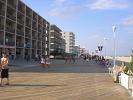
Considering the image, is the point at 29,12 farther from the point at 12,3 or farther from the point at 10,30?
the point at 10,30

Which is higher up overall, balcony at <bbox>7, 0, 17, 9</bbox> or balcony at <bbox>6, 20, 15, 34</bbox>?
balcony at <bbox>7, 0, 17, 9</bbox>

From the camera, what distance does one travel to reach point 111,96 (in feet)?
43.5

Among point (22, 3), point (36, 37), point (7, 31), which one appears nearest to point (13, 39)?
point (7, 31)

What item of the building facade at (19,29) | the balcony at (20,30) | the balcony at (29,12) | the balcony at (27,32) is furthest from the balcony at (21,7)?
the balcony at (27,32)

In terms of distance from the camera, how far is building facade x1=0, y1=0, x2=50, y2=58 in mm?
66625

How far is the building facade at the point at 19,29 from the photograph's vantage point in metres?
66.6

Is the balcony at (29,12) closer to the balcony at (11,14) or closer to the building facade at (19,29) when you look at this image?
the building facade at (19,29)

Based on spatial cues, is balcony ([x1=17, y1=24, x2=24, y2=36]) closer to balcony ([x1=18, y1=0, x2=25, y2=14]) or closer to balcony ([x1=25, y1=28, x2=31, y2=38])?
balcony ([x1=18, y1=0, x2=25, y2=14])

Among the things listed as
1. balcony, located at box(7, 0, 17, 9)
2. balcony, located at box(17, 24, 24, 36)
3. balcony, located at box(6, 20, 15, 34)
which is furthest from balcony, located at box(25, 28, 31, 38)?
balcony, located at box(7, 0, 17, 9)

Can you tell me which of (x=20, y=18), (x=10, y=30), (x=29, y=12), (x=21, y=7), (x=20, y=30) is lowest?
(x=10, y=30)

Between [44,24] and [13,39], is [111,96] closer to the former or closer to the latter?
[13,39]

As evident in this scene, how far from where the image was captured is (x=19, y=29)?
82625 mm

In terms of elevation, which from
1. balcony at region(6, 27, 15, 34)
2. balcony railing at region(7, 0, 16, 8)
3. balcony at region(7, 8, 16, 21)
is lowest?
balcony at region(6, 27, 15, 34)

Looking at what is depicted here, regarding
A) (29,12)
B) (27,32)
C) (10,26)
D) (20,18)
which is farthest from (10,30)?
(29,12)
